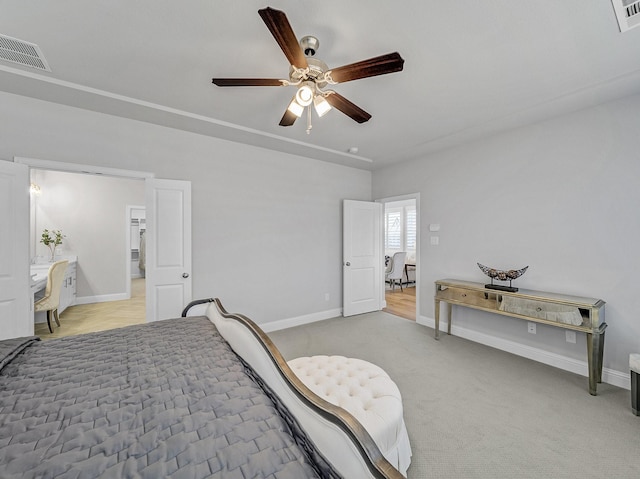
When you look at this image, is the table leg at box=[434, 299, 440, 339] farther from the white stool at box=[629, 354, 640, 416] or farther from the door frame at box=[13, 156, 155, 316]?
the door frame at box=[13, 156, 155, 316]

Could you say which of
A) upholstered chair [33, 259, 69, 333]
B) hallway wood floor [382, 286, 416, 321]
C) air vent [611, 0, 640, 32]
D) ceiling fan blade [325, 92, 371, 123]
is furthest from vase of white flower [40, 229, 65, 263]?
air vent [611, 0, 640, 32]

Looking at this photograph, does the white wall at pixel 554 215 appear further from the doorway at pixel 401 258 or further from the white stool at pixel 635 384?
the doorway at pixel 401 258

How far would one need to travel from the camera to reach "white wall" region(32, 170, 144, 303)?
16.4ft

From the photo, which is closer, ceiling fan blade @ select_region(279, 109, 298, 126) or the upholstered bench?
the upholstered bench

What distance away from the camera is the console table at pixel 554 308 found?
2.28 meters

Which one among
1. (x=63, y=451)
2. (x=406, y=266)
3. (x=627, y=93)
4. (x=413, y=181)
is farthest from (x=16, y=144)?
(x=406, y=266)

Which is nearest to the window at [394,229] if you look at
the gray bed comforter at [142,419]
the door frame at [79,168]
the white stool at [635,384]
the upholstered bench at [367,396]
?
the white stool at [635,384]

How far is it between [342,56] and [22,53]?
2.31 m

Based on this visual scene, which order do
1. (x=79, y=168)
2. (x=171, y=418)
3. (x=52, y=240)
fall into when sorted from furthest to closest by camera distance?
(x=52, y=240) < (x=79, y=168) < (x=171, y=418)

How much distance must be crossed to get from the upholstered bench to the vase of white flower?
5614 millimetres

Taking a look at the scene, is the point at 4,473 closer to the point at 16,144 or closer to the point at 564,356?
the point at 16,144

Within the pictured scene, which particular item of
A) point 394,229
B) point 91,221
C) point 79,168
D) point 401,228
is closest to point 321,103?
point 79,168

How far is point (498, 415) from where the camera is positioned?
203 centimetres

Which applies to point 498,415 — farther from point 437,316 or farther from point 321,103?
point 321,103
